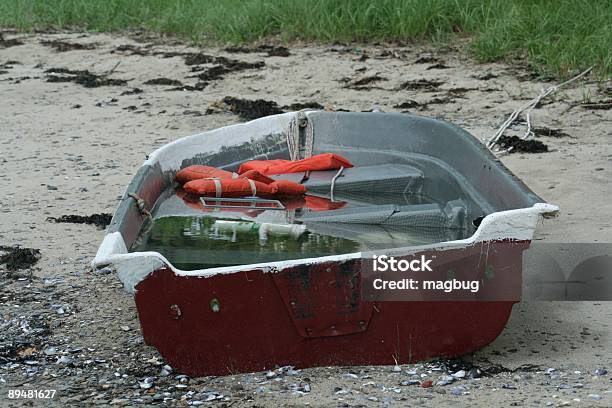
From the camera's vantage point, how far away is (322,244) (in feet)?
15.1

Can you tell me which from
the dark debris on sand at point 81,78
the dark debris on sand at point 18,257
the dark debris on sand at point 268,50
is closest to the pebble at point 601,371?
the dark debris on sand at point 18,257

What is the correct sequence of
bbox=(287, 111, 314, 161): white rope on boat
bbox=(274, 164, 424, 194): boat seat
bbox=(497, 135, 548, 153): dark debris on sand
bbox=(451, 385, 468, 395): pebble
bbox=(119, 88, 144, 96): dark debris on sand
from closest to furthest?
bbox=(451, 385, 468, 395): pebble
bbox=(274, 164, 424, 194): boat seat
bbox=(287, 111, 314, 161): white rope on boat
bbox=(497, 135, 548, 153): dark debris on sand
bbox=(119, 88, 144, 96): dark debris on sand

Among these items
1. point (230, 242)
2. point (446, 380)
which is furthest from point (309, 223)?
point (446, 380)

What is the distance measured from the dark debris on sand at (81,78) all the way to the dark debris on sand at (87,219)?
12.0 feet

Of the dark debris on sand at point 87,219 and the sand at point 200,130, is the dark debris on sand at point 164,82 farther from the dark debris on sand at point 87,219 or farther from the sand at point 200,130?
the dark debris on sand at point 87,219

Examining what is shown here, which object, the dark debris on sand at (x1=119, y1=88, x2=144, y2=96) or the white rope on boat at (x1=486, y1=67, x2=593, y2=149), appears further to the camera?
the dark debris on sand at (x1=119, y1=88, x2=144, y2=96)

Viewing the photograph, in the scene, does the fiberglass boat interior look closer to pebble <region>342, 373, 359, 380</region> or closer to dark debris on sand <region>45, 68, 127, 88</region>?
pebble <region>342, 373, 359, 380</region>

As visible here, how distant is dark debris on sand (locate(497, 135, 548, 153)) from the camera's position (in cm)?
642

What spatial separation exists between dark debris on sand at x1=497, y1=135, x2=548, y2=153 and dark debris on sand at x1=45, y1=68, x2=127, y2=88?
379cm

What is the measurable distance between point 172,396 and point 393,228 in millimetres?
1595

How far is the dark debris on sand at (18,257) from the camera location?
483cm

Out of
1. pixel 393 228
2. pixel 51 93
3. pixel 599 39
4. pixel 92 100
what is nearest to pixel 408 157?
pixel 393 228

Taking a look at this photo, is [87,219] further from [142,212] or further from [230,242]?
[230,242]

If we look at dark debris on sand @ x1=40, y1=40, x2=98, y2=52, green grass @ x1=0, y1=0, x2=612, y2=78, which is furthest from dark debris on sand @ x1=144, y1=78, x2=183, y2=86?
dark debris on sand @ x1=40, y1=40, x2=98, y2=52
